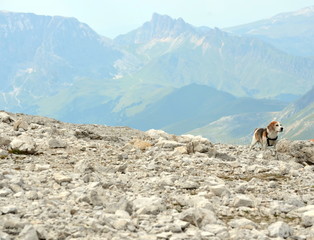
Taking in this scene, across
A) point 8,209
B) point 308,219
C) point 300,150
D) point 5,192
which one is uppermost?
point 300,150

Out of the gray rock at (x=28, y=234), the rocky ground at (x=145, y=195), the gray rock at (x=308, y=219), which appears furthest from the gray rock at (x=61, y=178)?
the gray rock at (x=308, y=219)

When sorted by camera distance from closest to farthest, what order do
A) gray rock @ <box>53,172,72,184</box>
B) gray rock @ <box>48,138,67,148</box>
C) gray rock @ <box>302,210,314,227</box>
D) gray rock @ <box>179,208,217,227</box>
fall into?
gray rock @ <box>179,208,217,227</box>
gray rock @ <box>302,210,314,227</box>
gray rock @ <box>53,172,72,184</box>
gray rock @ <box>48,138,67,148</box>

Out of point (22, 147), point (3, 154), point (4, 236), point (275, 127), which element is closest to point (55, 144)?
point (22, 147)

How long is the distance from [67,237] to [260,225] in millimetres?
4332

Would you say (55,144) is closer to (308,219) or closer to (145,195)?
(145,195)

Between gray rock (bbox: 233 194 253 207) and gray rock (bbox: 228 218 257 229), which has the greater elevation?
gray rock (bbox: 233 194 253 207)

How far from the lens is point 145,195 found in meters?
12.0

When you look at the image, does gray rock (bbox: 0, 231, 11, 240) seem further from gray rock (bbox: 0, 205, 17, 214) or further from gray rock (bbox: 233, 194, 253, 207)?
gray rock (bbox: 233, 194, 253, 207)

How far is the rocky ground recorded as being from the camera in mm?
8719

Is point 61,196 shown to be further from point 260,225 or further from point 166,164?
point 166,164

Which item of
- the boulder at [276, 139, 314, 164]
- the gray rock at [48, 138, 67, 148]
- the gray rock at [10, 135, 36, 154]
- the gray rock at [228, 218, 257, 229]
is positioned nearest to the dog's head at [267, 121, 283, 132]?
the boulder at [276, 139, 314, 164]

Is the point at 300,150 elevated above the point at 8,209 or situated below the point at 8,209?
above

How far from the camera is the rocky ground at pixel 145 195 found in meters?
8.72

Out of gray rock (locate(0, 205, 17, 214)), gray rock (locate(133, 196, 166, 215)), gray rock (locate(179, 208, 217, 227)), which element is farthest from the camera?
gray rock (locate(133, 196, 166, 215))
